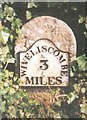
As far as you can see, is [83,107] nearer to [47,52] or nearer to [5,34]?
[47,52]

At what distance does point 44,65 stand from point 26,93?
21 cm

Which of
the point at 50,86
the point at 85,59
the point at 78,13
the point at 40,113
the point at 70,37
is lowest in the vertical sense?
the point at 40,113

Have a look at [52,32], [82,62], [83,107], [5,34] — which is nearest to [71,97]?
[83,107]

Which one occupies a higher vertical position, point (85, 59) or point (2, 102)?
point (85, 59)

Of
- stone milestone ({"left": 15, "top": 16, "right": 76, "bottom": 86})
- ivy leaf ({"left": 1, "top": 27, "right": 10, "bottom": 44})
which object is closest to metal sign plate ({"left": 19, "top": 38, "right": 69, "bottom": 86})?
stone milestone ({"left": 15, "top": 16, "right": 76, "bottom": 86})

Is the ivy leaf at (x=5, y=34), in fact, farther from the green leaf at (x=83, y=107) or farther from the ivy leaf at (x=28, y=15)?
the green leaf at (x=83, y=107)

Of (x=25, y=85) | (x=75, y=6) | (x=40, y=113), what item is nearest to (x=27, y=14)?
(x=75, y=6)

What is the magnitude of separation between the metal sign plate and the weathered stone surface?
3 cm

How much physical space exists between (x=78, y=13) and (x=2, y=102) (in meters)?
0.72

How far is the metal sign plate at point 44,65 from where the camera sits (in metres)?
2.23

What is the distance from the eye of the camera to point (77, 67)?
2.23m

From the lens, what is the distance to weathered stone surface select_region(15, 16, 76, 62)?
2.22m

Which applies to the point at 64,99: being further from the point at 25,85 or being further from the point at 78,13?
the point at 78,13

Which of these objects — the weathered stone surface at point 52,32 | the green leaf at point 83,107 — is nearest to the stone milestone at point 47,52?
the weathered stone surface at point 52,32
